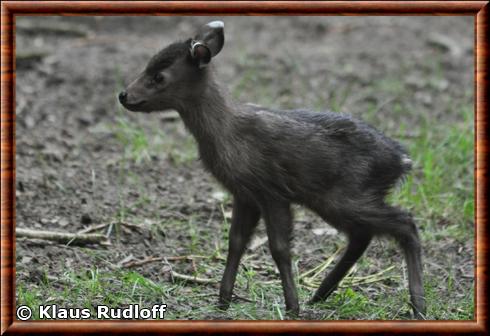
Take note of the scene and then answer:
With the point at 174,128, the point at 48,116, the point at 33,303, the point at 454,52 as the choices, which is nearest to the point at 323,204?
the point at 33,303

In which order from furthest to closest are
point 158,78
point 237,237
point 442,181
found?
point 442,181
point 237,237
point 158,78

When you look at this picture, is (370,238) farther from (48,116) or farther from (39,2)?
(48,116)

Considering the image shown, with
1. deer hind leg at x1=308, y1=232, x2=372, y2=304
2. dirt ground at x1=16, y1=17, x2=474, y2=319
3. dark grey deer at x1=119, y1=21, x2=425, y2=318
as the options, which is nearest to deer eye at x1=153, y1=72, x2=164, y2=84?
dark grey deer at x1=119, y1=21, x2=425, y2=318

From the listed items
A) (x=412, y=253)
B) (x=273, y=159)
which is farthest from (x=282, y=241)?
(x=412, y=253)

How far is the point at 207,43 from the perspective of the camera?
599 centimetres

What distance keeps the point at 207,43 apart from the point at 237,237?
130 centimetres

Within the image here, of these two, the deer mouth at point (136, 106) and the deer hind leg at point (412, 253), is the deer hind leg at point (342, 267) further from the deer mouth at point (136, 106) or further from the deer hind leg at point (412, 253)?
the deer mouth at point (136, 106)

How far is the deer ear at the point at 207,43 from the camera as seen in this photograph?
5895mm

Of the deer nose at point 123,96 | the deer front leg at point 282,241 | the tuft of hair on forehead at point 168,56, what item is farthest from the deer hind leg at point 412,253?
the deer nose at point 123,96

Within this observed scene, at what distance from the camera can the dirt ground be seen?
6668 millimetres

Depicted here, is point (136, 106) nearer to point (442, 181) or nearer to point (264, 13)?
point (264, 13)

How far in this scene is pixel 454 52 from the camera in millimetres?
11516

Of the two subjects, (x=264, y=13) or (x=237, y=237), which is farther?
(x=237, y=237)

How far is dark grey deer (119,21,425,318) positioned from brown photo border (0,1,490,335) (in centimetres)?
34
